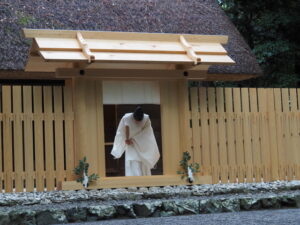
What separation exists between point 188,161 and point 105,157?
1367mm

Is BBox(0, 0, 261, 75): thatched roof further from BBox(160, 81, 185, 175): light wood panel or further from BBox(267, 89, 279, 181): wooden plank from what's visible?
BBox(160, 81, 185, 175): light wood panel

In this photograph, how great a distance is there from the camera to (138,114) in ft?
30.8

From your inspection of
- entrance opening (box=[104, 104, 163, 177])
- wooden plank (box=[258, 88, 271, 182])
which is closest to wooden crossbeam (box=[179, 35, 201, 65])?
entrance opening (box=[104, 104, 163, 177])

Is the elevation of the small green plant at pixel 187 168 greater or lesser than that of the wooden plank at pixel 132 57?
lesser

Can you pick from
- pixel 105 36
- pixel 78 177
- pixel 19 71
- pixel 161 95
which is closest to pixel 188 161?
pixel 161 95

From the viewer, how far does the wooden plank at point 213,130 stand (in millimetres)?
9398

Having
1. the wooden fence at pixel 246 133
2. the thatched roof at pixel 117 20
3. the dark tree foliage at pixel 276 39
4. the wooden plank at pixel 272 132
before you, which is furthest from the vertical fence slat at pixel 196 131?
the dark tree foliage at pixel 276 39

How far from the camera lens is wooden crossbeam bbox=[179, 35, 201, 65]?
28.6ft

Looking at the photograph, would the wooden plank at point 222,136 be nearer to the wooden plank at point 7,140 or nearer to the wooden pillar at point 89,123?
the wooden pillar at point 89,123

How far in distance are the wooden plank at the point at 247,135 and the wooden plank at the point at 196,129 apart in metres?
0.81

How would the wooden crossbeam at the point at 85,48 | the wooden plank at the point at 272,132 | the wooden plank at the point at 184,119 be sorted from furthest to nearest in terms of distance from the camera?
the wooden plank at the point at 272,132
the wooden plank at the point at 184,119
the wooden crossbeam at the point at 85,48

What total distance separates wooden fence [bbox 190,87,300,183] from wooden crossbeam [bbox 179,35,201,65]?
2.43ft

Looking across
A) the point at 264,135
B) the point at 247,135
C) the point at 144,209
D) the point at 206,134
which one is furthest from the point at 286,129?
the point at 144,209

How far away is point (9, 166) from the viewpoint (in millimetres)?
8445
